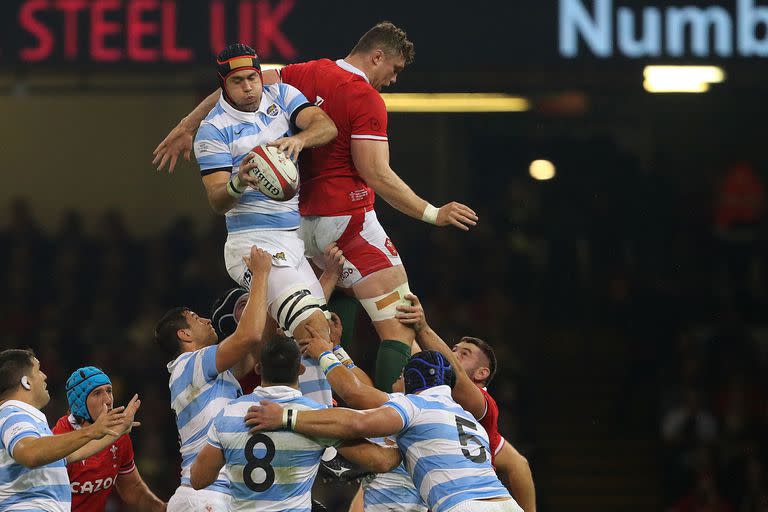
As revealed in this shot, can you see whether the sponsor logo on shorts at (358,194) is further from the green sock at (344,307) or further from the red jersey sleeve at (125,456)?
the red jersey sleeve at (125,456)

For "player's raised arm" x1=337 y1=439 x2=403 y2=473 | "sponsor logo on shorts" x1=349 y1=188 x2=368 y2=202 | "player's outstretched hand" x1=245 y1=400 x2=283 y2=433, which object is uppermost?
"sponsor logo on shorts" x1=349 y1=188 x2=368 y2=202

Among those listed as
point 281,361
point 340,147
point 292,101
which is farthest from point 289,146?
point 281,361

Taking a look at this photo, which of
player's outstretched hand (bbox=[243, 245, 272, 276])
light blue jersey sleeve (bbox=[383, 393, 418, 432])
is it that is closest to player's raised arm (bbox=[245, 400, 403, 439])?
light blue jersey sleeve (bbox=[383, 393, 418, 432])

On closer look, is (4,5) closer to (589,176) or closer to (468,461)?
(468,461)

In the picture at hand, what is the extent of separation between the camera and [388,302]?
694cm

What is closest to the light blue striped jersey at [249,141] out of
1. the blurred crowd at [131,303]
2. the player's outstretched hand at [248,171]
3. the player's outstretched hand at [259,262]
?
the player's outstretched hand at [259,262]

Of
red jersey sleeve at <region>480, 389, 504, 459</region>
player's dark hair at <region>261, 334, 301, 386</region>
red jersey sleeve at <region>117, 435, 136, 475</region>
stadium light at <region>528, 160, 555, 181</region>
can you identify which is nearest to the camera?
player's dark hair at <region>261, 334, 301, 386</region>

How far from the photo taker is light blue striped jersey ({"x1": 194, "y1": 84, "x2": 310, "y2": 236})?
6598 mm

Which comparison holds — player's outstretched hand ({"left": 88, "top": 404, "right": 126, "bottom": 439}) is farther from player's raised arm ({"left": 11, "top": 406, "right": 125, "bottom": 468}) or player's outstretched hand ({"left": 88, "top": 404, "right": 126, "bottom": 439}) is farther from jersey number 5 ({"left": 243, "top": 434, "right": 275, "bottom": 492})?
jersey number 5 ({"left": 243, "top": 434, "right": 275, "bottom": 492})

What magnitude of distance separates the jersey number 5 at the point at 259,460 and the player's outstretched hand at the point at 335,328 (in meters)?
0.99

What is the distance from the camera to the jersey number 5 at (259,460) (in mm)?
6141

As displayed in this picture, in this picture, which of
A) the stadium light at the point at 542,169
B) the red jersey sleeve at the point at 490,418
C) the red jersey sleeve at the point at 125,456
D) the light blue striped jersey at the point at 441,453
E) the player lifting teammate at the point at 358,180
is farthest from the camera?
the stadium light at the point at 542,169

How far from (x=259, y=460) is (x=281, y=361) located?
Result: 1.48 ft

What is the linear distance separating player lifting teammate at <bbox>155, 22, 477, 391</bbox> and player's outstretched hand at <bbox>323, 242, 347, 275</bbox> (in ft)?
0.11
